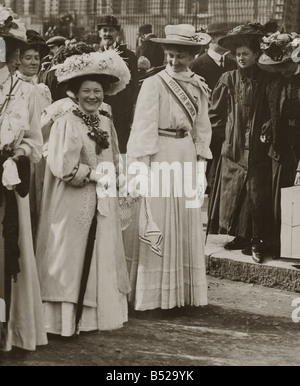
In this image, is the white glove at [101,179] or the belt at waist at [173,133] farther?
the belt at waist at [173,133]

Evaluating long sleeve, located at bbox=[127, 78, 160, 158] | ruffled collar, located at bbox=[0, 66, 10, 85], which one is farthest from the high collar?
ruffled collar, located at bbox=[0, 66, 10, 85]

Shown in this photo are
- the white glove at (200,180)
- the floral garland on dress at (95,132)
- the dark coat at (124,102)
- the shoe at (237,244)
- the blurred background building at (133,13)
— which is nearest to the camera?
the floral garland on dress at (95,132)

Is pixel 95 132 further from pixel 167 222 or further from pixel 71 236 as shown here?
pixel 167 222

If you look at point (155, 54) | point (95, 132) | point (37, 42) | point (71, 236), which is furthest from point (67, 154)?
point (155, 54)

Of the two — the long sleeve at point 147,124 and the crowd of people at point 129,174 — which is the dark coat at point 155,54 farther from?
the long sleeve at point 147,124

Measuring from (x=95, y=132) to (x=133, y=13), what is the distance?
9358mm

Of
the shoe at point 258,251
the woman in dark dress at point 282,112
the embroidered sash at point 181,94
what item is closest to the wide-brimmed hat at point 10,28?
the embroidered sash at point 181,94

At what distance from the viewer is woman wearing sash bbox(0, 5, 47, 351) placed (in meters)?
4.66

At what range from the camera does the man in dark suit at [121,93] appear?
799 centimetres

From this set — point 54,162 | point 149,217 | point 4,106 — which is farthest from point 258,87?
point 4,106

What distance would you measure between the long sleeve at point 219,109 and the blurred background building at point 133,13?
333 cm

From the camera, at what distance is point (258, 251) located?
→ 6781 mm

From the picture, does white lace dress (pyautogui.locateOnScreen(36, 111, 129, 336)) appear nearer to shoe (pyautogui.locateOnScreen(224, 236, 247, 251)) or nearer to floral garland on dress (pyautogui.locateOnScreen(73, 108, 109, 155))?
floral garland on dress (pyautogui.locateOnScreen(73, 108, 109, 155))
